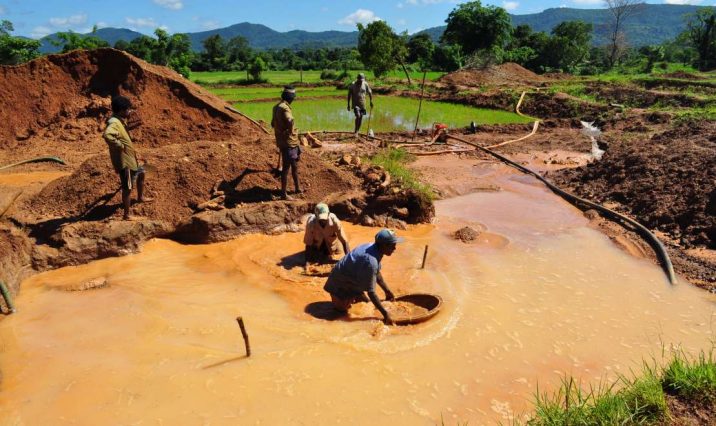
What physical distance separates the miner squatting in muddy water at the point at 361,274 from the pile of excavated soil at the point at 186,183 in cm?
313

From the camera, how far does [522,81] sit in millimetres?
28453

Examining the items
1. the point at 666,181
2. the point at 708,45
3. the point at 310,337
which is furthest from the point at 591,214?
the point at 708,45

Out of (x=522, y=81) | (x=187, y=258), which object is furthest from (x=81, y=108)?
(x=522, y=81)

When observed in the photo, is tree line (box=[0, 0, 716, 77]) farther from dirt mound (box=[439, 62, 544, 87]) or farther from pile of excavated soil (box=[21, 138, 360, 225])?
pile of excavated soil (box=[21, 138, 360, 225])

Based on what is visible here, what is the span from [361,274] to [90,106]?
Result: 10913 mm

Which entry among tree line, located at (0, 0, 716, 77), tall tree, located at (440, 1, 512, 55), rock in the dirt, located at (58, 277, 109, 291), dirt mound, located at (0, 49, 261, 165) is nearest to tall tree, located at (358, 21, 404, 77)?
tree line, located at (0, 0, 716, 77)

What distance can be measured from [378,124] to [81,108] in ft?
33.4

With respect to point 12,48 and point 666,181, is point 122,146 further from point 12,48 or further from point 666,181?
point 12,48

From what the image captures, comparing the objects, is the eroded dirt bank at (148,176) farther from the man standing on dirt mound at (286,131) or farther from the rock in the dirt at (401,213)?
the man standing on dirt mound at (286,131)

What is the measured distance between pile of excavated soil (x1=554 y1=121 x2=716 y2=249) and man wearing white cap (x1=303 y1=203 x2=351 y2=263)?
225 inches

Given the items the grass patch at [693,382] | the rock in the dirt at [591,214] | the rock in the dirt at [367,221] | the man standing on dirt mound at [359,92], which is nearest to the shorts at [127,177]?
the rock in the dirt at [367,221]

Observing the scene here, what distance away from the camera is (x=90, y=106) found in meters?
11.9

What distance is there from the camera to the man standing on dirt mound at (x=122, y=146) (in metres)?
5.85

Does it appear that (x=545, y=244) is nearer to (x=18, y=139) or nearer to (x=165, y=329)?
(x=165, y=329)
